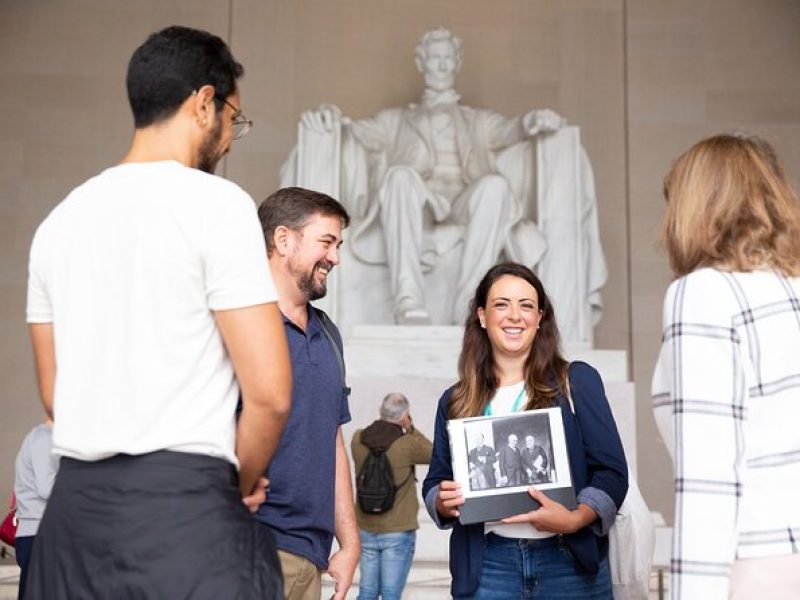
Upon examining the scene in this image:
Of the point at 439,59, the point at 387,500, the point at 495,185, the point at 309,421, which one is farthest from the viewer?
the point at 439,59

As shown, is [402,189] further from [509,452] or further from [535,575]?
[535,575]

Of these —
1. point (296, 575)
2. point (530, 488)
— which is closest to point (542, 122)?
point (530, 488)

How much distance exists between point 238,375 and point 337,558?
839 mm

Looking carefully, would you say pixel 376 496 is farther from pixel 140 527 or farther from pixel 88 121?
pixel 88 121

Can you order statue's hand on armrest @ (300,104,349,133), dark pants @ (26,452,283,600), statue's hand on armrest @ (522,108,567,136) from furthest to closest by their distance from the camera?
statue's hand on armrest @ (300,104,349,133)
statue's hand on armrest @ (522,108,567,136)
dark pants @ (26,452,283,600)

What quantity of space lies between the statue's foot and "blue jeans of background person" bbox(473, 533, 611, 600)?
14.6 feet

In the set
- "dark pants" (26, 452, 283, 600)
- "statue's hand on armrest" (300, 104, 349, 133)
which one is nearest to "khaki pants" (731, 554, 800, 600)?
"dark pants" (26, 452, 283, 600)

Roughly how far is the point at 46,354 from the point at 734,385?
1097 mm

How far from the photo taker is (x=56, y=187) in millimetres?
9031

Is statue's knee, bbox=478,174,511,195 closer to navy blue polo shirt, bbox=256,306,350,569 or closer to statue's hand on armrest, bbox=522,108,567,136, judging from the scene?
statue's hand on armrest, bbox=522,108,567,136

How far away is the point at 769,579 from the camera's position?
5.28 feet

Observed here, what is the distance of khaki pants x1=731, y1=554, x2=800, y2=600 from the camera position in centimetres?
160

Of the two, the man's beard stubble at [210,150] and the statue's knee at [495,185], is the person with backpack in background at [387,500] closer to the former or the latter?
the statue's knee at [495,185]

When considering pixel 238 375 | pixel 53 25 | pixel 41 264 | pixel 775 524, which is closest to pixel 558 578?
pixel 775 524
